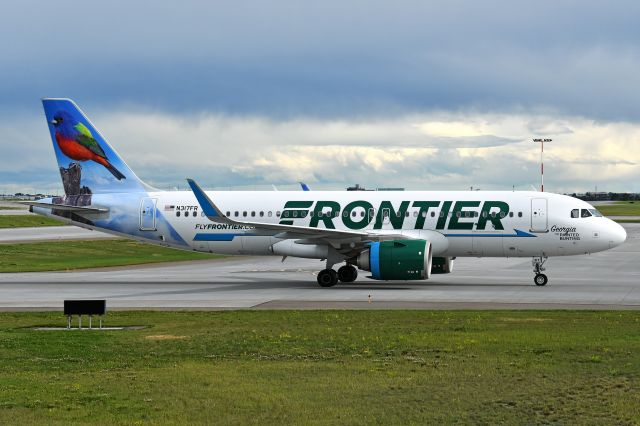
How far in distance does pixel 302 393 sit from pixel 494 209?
82.0ft

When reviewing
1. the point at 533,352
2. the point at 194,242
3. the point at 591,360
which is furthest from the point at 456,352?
the point at 194,242

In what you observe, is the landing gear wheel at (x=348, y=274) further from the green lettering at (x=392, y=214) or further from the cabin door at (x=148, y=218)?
the cabin door at (x=148, y=218)

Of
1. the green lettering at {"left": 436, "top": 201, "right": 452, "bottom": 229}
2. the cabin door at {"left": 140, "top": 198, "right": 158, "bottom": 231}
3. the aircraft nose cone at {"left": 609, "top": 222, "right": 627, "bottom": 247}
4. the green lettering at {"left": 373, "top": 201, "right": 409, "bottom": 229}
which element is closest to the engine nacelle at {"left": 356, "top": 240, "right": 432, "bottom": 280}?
the green lettering at {"left": 436, "top": 201, "right": 452, "bottom": 229}

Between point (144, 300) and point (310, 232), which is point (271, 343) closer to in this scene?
point (144, 300)

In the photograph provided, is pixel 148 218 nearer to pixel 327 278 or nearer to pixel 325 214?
pixel 325 214

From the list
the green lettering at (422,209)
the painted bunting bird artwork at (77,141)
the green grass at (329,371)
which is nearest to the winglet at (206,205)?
the painted bunting bird artwork at (77,141)

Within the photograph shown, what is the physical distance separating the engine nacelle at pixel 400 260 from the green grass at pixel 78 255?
72.9ft

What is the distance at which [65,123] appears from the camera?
142 feet

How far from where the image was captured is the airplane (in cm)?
3822

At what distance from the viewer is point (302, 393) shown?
15.4 m

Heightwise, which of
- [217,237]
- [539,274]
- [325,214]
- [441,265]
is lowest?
[539,274]

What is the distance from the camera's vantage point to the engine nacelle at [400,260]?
36.3 meters

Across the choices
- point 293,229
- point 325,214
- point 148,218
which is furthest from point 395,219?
point 148,218

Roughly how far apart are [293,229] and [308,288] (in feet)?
9.66
